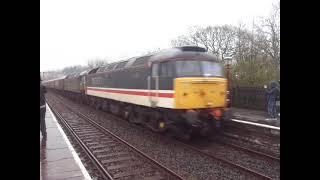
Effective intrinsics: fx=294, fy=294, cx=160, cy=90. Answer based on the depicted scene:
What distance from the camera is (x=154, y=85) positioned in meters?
10.9

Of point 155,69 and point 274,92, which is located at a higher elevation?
point 155,69

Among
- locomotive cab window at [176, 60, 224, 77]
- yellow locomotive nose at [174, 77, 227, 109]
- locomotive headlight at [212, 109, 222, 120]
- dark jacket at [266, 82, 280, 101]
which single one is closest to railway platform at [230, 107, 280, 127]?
dark jacket at [266, 82, 280, 101]

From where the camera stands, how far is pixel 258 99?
18.1 metres

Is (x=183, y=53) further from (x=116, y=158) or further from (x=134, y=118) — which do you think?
(x=134, y=118)

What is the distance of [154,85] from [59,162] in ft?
14.6

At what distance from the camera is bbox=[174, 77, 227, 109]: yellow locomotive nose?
956 centimetres

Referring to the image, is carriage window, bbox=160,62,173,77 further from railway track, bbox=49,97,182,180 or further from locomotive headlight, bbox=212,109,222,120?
railway track, bbox=49,97,182,180

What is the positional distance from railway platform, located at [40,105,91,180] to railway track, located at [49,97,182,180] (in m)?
0.59

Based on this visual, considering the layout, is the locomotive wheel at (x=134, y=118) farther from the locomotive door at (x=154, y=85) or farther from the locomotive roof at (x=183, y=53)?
the locomotive roof at (x=183, y=53)

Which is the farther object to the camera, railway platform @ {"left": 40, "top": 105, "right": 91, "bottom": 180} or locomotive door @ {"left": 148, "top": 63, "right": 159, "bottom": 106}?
locomotive door @ {"left": 148, "top": 63, "right": 159, "bottom": 106}

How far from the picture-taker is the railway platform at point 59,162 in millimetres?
6773

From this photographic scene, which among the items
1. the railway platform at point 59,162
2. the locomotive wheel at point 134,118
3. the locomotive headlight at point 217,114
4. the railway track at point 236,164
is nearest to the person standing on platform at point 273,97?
the locomotive headlight at point 217,114

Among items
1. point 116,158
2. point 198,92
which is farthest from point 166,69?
point 116,158
